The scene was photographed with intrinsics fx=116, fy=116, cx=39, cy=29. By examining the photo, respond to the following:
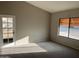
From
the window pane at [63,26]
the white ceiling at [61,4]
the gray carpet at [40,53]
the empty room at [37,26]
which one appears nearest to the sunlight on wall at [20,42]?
the empty room at [37,26]

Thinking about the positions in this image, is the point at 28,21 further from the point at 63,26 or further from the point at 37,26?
the point at 63,26

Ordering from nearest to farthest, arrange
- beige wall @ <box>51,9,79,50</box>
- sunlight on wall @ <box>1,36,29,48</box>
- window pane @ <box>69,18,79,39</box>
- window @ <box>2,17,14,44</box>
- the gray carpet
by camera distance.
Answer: the gray carpet → beige wall @ <box>51,9,79,50</box> → window pane @ <box>69,18,79,39</box> → window @ <box>2,17,14,44</box> → sunlight on wall @ <box>1,36,29,48</box>

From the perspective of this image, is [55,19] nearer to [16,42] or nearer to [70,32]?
[70,32]

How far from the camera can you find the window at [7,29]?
7.00m

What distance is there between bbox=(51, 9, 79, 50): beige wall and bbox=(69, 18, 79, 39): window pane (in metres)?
0.26

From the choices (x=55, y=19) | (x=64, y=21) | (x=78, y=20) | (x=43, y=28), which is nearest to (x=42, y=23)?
(x=43, y=28)

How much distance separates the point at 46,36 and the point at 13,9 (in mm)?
3022

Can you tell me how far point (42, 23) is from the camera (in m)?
8.21

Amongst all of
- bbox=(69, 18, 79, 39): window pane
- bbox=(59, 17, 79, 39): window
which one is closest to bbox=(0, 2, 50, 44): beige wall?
bbox=(59, 17, 79, 39): window

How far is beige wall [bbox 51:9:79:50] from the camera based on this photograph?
6.11m

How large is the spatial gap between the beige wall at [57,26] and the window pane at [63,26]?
0.24m

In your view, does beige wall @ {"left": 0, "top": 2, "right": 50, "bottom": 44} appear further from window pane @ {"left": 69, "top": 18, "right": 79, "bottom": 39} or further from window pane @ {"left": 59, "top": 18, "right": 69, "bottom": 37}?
window pane @ {"left": 69, "top": 18, "right": 79, "bottom": 39}

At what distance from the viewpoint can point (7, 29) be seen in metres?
7.07

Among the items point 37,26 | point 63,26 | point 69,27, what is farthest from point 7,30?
point 69,27
